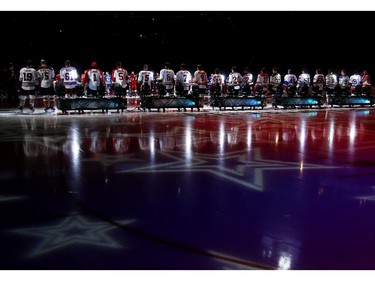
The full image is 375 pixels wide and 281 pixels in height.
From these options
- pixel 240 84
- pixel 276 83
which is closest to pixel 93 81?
pixel 240 84

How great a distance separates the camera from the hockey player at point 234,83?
16.4m

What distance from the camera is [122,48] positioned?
82.9 ft

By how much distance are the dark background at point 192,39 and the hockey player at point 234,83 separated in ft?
11.0

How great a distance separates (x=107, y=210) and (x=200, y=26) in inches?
800

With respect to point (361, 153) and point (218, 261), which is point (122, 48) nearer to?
→ point (361, 153)

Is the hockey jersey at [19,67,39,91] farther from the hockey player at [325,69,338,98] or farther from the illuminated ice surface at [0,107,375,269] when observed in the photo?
the hockey player at [325,69,338,98]

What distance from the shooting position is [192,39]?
2395 cm

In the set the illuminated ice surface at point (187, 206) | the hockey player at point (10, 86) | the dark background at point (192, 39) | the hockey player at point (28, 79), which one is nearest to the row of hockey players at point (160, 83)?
the hockey player at point (28, 79)

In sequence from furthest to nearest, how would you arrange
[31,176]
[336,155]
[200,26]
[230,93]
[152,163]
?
1. [200,26]
2. [230,93]
3. [336,155]
4. [152,163]
5. [31,176]

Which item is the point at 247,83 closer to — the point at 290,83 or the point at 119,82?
the point at 290,83

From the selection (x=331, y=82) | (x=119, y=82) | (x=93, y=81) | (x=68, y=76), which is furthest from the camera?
(x=331, y=82)

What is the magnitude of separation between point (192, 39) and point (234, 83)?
8645 millimetres

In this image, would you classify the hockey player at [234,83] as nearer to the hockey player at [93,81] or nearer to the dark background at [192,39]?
the dark background at [192,39]

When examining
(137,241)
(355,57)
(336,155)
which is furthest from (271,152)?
(355,57)
